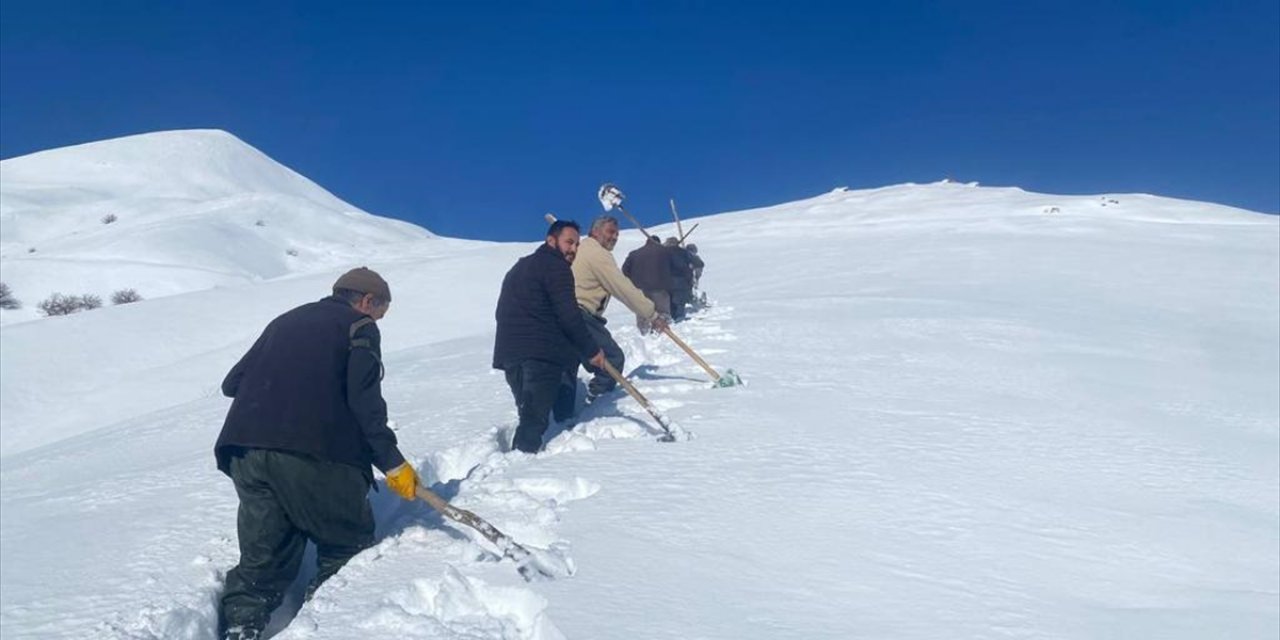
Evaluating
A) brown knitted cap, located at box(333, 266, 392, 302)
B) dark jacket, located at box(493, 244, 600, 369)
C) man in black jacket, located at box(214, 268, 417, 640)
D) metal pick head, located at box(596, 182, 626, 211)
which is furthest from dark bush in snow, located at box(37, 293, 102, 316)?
man in black jacket, located at box(214, 268, 417, 640)

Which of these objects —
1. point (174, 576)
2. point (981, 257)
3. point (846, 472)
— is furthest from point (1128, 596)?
point (981, 257)

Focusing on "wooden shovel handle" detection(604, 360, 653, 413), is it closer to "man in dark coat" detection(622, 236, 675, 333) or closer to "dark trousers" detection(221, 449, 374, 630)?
"dark trousers" detection(221, 449, 374, 630)

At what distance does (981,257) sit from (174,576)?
16.9 meters

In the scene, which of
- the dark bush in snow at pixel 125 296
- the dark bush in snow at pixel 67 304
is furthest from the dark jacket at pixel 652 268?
the dark bush in snow at pixel 125 296

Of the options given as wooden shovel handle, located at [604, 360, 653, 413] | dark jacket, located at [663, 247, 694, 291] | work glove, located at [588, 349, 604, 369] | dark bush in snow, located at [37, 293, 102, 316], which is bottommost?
wooden shovel handle, located at [604, 360, 653, 413]

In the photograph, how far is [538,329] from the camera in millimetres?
6000

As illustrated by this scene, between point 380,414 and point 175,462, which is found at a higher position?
point 380,414

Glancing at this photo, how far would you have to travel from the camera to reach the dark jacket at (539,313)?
599 cm

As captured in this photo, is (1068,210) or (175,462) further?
(1068,210)

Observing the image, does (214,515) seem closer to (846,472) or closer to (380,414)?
(380,414)

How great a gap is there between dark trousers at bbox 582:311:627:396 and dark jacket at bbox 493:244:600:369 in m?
0.70

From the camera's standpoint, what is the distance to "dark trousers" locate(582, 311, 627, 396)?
7.13 m

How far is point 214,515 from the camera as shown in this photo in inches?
188

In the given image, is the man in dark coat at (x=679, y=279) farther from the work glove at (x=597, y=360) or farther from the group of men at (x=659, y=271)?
the work glove at (x=597, y=360)
